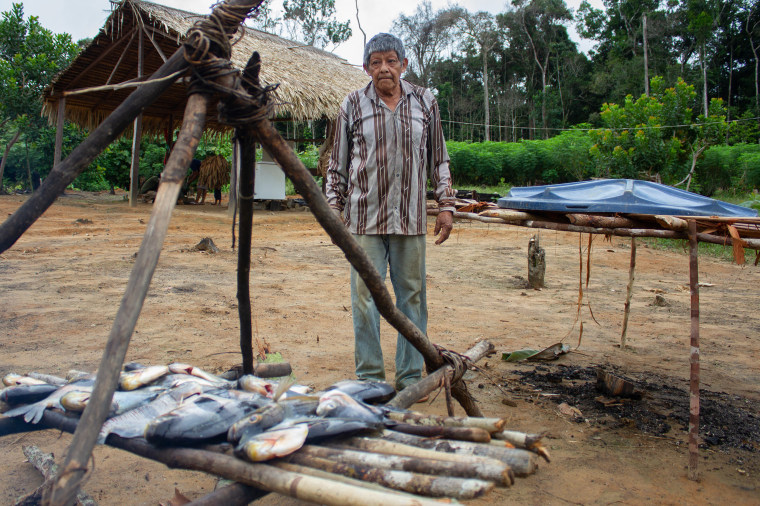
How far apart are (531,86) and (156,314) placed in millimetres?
37743

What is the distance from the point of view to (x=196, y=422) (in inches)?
61.8

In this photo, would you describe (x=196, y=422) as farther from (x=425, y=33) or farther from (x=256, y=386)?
(x=425, y=33)

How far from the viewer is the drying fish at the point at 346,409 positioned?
1715 millimetres

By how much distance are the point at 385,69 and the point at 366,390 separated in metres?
1.68

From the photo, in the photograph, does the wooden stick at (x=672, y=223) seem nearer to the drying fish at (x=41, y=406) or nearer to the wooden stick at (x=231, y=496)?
the wooden stick at (x=231, y=496)

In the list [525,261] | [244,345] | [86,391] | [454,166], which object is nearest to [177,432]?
[86,391]

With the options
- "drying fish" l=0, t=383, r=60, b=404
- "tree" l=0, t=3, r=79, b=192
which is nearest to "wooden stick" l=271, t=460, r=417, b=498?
"drying fish" l=0, t=383, r=60, b=404

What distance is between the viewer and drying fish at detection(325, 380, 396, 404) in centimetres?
198

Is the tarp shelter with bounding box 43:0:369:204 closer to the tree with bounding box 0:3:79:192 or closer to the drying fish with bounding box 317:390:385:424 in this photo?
the tree with bounding box 0:3:79:192

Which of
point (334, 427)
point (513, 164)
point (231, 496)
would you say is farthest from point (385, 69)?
point (513, 164)

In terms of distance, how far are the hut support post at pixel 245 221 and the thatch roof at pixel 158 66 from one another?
7.98 metres

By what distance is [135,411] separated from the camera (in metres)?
1.78

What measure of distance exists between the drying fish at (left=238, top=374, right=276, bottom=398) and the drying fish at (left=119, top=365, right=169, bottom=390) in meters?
0.31

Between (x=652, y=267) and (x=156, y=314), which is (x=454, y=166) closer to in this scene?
(x=652, y=267)
